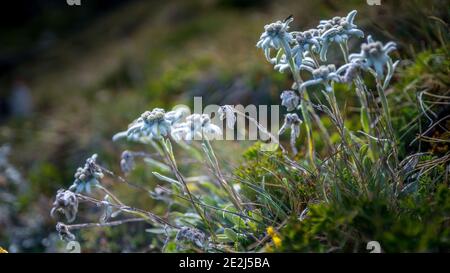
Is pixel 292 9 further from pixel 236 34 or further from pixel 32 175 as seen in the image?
pixel 32 175

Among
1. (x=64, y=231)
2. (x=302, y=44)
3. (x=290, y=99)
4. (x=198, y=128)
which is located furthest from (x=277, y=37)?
(x=64, y=231)

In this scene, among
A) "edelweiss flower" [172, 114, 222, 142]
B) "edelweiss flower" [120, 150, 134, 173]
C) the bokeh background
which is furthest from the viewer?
the bokeh background

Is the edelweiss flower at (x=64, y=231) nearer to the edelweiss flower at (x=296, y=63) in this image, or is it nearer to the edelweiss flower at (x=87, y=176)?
the edelweiss flower at (x=87, y=176)

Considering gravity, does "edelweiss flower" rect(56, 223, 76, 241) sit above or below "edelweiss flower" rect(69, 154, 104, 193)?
below

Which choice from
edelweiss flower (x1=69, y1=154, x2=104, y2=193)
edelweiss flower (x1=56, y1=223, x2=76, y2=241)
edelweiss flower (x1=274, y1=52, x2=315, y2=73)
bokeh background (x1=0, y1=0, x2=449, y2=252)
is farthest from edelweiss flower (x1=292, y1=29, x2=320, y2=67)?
edelweiss flower (x1=56, y1=223, x2=76, y2=241)

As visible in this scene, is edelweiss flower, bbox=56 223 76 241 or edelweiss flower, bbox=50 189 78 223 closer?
edelweiss flower, bbox=50 189 78 223

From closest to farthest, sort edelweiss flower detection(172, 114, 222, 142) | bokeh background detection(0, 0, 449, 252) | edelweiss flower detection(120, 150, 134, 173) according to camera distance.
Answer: edelweiss flower detection(172, 114, 222, 142), edelweiss flower detection(120, 150, 134, 173), bokeh background detection(0, 0, 449, 252)

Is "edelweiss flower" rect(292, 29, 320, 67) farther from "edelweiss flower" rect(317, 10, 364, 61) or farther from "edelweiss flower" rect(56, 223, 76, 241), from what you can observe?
"edelweiss flower" rect(56, 223, 76, 241)

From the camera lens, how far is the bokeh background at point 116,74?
3.81 m

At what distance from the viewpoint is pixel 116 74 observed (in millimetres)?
7344

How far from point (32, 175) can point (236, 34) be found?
9.90 ft

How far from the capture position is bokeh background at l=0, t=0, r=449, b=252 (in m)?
3.81

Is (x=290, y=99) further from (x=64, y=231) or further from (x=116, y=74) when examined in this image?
(x=116, y=74)
